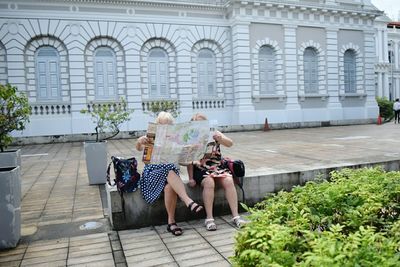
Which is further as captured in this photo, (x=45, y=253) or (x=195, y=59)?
(x=195, y=59)

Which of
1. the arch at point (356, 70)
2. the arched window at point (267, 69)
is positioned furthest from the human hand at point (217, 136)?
the arch at point (356, 70)

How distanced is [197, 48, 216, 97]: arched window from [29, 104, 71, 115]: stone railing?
6.94 meters

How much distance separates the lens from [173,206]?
174 inches

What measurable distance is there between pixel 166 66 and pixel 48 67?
19.1 feet

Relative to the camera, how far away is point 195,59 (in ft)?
65.8

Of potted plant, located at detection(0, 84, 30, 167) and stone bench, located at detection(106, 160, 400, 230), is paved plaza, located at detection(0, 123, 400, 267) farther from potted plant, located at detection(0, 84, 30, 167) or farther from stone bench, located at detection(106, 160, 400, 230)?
potted plant, located at detection(0, 84, 30, 167)

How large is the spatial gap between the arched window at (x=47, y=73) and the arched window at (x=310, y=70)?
→ 1377 centimetres

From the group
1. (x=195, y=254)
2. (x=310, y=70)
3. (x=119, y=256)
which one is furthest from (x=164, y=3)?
(x=195, y=254)

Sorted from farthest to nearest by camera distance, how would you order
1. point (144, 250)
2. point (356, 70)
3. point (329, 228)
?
point (356, 70), point (144, 250), point (329, 228)

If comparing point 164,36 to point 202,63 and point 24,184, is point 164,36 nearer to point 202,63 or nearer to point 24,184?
point 202,63

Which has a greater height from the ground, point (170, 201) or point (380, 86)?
point (380, 86)

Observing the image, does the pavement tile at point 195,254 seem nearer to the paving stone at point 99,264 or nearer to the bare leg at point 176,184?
the paving stone at point 99,264

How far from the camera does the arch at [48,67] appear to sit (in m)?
17.3

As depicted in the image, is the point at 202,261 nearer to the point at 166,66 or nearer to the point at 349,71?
the point at 166,66
